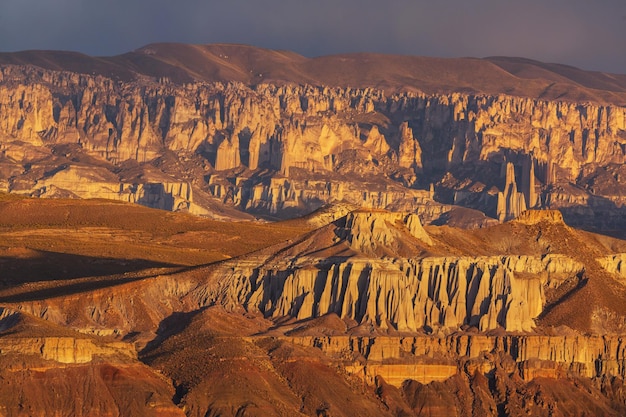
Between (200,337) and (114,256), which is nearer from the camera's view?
(200,337)

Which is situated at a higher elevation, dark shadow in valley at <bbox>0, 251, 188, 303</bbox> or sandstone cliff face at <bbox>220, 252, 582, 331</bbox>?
sandstone cliff face at <bbox>220, 252, 582, 331</bbox>

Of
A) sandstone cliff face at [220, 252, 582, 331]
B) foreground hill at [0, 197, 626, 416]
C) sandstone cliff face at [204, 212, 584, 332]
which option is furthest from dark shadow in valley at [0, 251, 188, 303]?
sandstone cliff face at [220, 252, 582, 331]

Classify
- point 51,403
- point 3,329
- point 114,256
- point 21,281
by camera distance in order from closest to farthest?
point 51,403 < point 3,329 < point 21,281 < point 114,256

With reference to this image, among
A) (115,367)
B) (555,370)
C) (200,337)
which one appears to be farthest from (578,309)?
(115,367)

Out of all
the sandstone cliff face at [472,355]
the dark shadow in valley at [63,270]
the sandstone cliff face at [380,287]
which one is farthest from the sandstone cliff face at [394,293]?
the dark shadow in valley at [63,270]

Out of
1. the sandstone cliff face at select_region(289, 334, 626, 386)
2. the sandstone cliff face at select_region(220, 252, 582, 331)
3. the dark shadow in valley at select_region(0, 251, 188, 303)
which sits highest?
the sandstone cliff face at select_region(220, 252, 582, 331)

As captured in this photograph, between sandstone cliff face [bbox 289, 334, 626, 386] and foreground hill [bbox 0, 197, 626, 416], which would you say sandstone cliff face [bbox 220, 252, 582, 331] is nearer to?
foreground hill [bbox 0, 197, 626, 416]

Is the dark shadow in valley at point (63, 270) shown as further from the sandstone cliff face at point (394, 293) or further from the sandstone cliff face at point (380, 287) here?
the sandstone cliff face at point (394, 293)

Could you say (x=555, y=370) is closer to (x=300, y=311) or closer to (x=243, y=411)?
(x=300, y=311)

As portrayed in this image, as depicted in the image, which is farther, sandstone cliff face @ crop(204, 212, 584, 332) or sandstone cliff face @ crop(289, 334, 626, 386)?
sandstone cliff face @ crop(204, 212, 584, 332)

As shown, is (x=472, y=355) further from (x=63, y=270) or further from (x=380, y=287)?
(x=63, y=270)

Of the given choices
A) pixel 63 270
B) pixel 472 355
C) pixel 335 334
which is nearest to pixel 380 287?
pixel 335 334
